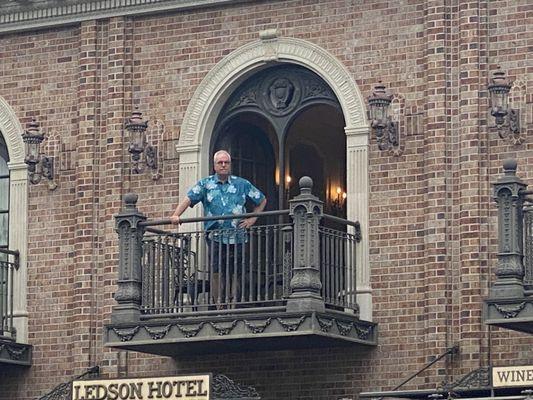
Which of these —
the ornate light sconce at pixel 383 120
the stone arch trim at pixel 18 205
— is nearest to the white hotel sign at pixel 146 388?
the stone arch trim at pixel 18 205

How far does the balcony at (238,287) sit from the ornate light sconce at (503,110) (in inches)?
85.4

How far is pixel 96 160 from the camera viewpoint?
28531mm

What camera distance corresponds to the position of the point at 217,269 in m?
26.3

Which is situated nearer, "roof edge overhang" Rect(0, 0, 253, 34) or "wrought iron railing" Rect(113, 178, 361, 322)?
"wrought iron railing" Rect(113, 178, 361, 322)

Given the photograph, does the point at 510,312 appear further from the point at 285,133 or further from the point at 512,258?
the point at 285,133

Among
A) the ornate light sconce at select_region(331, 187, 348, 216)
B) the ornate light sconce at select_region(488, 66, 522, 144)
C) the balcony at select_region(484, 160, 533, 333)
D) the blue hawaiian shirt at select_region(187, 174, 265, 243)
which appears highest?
the ornate light sconce at select_region(488, 66, 522, 144)

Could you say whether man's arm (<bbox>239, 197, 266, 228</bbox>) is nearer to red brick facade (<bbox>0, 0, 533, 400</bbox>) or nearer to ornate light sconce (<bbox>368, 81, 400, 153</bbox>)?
red brick facade (<bbox>0, 0, 533, 400</bbox>)

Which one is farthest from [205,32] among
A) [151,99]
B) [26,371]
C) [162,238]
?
[26,371]

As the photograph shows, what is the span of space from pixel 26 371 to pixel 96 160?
282cm

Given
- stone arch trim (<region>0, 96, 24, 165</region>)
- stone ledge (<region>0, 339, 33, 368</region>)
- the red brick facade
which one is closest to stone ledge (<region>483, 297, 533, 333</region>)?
the red brick facade

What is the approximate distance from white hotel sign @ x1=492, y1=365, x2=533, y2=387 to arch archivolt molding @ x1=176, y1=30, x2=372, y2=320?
9.25 feet

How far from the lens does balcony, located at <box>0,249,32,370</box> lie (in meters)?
28.1

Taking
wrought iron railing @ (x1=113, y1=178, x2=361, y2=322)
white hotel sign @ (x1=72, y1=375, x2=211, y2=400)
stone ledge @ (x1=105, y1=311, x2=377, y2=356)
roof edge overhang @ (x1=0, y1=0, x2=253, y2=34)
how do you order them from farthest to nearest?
1. roof edge overhang @ (x1=0, y1=0, x2=253, y2=34)
2. wrought iron railing @ (x1=113, y1=178, x2=361, y2=322)
3. stone ledge @ (x1=105, y1=311, x2=377, y2=356)
4. white hotel sign @ (x1=72, y1=375, x2=211, y2=400)

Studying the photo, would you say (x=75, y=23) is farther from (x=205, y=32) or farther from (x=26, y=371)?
(x=26, y=371)
